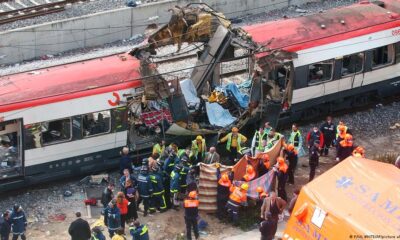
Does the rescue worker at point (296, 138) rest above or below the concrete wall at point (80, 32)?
below

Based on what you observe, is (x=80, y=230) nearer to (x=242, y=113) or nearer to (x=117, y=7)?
(x=242, y=113)

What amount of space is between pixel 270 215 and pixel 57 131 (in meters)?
5.65

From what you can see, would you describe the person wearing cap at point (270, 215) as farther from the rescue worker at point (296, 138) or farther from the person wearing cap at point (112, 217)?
the rescue worker at point (296, 138)

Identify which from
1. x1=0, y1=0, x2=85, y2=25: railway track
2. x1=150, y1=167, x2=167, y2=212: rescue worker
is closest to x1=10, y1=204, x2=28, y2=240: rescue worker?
x1=150, y1=167, x2=167, y2=212: rescue worker

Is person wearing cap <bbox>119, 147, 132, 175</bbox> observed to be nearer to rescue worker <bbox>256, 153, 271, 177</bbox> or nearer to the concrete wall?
rescue worker <bbox>256, 153, 271, 177</bbox>

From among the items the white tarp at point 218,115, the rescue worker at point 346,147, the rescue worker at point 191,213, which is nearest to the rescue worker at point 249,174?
the rescue worker at point 191,213

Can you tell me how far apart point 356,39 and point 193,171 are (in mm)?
6701

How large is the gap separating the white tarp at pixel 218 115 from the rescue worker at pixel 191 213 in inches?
155

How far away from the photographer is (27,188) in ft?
55.9

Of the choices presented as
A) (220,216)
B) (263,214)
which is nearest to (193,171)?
(220,216)

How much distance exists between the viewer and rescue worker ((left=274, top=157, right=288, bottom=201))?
15.7 metres

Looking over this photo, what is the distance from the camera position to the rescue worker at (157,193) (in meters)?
15.3

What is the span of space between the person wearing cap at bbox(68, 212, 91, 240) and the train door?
3184 mm

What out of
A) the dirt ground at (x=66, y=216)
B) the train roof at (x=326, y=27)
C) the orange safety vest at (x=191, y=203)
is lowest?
the dirt ground at (x=66, y=216)
